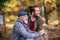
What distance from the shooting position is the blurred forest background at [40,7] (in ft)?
21.2

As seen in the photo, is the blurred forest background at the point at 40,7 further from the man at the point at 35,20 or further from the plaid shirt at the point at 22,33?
the plaid shirt at the point at 22,33

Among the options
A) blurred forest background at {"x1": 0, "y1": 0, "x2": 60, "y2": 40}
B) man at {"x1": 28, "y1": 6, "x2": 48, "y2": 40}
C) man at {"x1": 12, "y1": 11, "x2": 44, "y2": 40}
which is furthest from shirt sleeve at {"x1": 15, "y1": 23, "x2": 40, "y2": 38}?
blurred forest background at {"x1": 0, "y1": 0, "x2": 60, "y2": 40}

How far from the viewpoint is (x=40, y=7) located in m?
6.44

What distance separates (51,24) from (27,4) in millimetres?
876

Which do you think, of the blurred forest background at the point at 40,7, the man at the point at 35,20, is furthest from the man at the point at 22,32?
the blurred forest background at the point at 40,7

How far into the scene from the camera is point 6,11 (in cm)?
648

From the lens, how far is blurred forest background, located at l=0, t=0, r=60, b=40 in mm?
→ 6449

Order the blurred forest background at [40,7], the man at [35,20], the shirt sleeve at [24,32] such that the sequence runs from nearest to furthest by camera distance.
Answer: the shirt sleeve at [24,32], the man at [35,20], the blurred forest background at [40,7]

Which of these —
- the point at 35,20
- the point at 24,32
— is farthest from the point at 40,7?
the point at 24,32

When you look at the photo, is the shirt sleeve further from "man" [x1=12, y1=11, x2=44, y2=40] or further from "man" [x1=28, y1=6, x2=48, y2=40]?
"man" [x1=28, y1=6, x2=48, y2=40]

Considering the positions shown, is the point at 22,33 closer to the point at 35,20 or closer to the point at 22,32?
the point at 22,32

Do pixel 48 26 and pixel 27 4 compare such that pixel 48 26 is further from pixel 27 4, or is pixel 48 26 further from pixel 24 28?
pixel 24 28

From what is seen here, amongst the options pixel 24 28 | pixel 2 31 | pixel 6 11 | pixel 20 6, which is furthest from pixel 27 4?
pixel 24 28

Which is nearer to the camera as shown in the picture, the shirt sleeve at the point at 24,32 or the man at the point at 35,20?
the shirt sleeve at the point at 24,32
